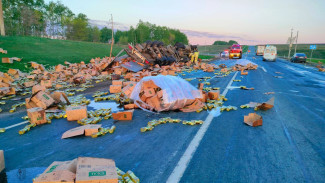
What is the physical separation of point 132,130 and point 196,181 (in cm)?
236

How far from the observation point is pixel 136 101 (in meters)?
6.54

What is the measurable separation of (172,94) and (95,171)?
372 centimetres

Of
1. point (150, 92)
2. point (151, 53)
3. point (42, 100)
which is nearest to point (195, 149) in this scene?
point (150, 92)

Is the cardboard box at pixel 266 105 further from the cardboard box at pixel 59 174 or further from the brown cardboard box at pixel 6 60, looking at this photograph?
the brown cardboard box at pixel 6 60

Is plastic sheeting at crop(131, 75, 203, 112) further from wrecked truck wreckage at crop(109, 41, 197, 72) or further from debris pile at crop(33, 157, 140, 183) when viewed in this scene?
wrecked truck wreckage at crop(109, 41, 197, 72)

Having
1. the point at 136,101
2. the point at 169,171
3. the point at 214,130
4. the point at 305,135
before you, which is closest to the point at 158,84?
the point at 136,101

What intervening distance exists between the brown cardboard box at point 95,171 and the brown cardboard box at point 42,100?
4513 mm

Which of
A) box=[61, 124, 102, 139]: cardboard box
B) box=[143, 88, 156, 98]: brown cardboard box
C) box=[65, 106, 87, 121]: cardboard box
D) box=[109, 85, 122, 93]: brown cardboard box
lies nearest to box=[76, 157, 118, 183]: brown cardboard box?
box=[61, 124, 102, 139]: cardboard box

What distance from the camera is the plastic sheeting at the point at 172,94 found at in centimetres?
584

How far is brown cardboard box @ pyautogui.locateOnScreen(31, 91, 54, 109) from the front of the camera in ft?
20.6

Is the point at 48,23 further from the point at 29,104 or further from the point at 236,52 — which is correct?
the point at 29,104

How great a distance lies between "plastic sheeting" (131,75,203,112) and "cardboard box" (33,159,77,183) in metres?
3.57

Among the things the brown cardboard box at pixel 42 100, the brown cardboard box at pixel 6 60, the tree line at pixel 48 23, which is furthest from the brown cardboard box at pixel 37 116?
the tree line at pixel 48 23

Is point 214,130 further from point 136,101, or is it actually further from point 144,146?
point 136,101
